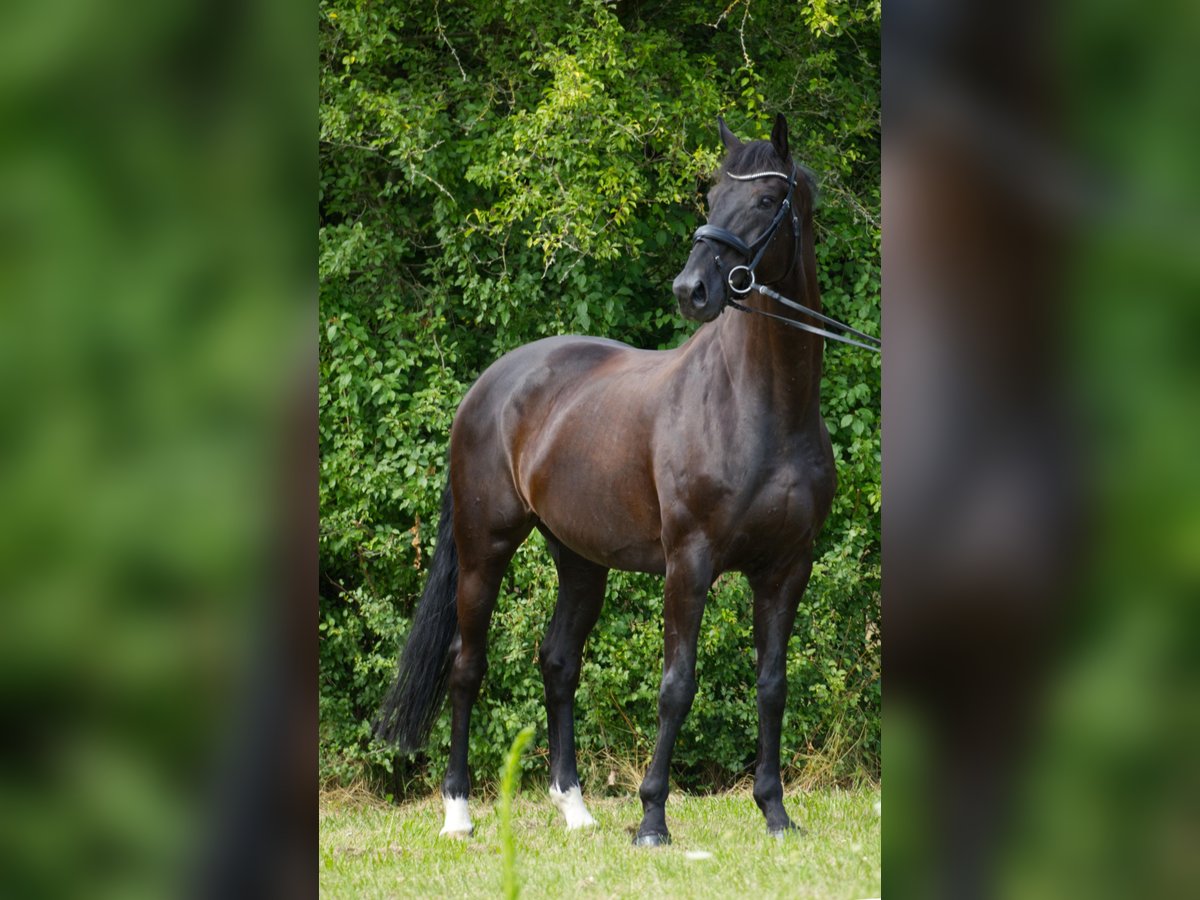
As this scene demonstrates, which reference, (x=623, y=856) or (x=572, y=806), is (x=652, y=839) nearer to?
(x=623, y=856)

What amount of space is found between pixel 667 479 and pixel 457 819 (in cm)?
155

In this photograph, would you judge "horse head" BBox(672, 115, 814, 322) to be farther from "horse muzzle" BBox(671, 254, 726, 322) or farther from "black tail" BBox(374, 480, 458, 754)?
"black tail" BBox(374, 480, 458, 754)

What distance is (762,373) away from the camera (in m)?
3.94

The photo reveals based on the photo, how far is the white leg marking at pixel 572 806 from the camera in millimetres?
4688

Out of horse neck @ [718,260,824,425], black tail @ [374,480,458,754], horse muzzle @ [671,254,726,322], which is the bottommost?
black tail @ [374,480,458,754]

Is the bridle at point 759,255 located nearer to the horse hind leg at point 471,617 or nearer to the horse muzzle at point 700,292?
the horse muzzle at point 700,292

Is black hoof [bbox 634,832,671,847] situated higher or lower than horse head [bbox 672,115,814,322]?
lower

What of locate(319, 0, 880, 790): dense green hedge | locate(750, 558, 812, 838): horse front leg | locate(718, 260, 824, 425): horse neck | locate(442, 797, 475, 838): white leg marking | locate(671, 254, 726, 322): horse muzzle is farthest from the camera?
locate(319, 0, 880, 790): dense green hedge

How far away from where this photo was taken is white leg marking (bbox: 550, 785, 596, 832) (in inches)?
185

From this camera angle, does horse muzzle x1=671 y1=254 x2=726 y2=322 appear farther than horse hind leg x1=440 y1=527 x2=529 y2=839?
No

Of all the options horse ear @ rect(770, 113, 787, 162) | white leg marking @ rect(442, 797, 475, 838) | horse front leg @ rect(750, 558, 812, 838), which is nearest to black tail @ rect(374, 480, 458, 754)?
white leg marking @ rect(442, 797, 475, 838)
